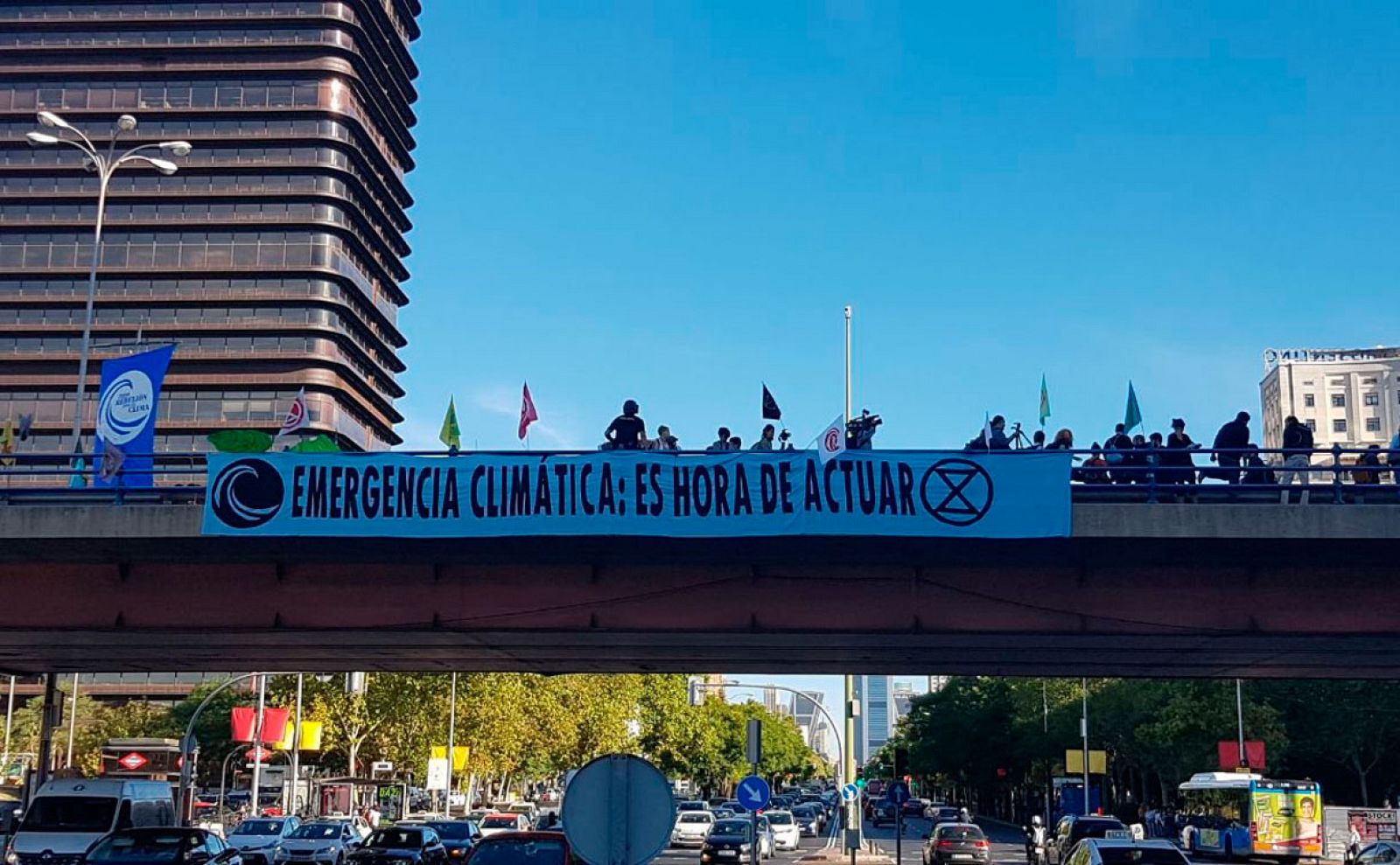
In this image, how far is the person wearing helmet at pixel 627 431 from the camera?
2200 cm

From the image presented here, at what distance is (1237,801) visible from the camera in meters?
51.0

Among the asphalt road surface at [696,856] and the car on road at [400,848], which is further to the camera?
the asphalt road surface at [696,856]

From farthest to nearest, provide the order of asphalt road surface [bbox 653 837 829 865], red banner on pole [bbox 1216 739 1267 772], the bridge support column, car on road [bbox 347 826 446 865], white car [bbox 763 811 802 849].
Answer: red banner on pole [bbox 1216 739 1267 772], white car [bbox 763 811 802 849], asphalt road surface [bbox 653 837 829 865], the bridge support column, car on road [bbox 347 826 446 865]

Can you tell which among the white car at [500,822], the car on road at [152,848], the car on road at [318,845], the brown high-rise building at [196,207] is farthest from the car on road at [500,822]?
the brown high-rise building at [196,207]

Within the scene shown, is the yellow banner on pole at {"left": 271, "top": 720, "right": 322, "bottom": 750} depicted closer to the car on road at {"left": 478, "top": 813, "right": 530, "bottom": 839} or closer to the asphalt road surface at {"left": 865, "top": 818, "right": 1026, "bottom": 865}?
the car on road at {"left": 478, "top": 813, "right": 530, "bottom": 839}

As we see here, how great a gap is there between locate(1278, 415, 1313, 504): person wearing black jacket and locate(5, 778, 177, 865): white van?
18905 millimetres

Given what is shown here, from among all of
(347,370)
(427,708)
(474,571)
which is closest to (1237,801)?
(427,708)

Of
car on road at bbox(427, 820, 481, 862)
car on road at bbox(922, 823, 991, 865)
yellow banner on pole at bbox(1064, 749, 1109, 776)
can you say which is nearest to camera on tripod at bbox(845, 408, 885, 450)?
car on road at bbox(427, 820, 481, 862)

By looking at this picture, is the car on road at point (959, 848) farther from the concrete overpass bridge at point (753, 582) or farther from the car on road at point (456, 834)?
the concrete overpass bridge at point (753, 582)

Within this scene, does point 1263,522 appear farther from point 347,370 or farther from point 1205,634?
point 347,370

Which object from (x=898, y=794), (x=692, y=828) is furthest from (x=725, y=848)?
(x=692, y=828)

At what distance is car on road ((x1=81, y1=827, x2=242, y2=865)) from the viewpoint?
20719 mm

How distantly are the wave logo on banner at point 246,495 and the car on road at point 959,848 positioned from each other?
27164 mm

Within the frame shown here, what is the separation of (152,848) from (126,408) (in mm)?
7432
